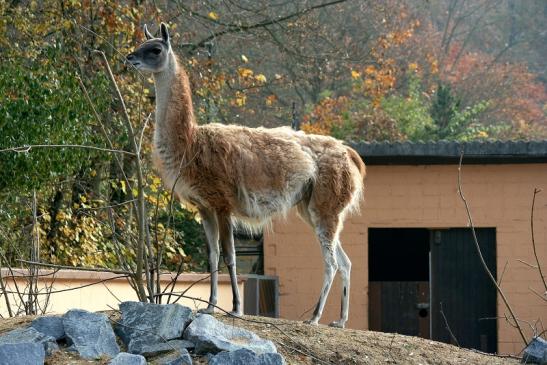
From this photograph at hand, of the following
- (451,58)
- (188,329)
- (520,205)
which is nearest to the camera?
(188,329)

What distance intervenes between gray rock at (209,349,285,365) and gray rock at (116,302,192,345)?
456 millimetres

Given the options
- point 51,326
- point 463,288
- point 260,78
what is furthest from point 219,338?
point 260,78

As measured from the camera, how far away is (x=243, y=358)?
7.55 m

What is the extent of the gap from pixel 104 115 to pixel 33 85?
440 cm

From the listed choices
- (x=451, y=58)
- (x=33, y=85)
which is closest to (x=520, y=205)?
(x=33, y=85)

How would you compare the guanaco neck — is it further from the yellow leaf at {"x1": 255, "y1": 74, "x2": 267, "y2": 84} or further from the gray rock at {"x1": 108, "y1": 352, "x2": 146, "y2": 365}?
the yellow leaf at {"x1": 255, "y1": 74, "x2": 267, "y2": 84}

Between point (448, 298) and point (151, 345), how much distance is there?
11.5m

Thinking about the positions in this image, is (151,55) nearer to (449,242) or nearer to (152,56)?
(152,56)

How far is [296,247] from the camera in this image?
19.1m

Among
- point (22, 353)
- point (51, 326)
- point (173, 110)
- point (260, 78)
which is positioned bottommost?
point (22, 353)

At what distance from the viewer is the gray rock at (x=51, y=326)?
7.82 meters

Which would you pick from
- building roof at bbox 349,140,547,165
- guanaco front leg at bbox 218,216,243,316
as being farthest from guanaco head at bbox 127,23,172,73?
building roof at bbox 349,140,547,165

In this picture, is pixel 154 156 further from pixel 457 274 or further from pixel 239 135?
pixel 457 274

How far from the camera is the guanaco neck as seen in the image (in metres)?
10.4
